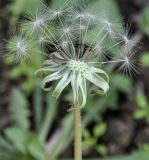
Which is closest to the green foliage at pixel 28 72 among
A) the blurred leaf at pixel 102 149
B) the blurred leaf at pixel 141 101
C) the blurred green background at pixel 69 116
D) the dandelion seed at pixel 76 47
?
the blurred green background at pixel 69 116

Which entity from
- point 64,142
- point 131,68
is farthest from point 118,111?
point 131,68

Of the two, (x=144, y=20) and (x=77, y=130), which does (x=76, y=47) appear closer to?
(x=77, y=130)

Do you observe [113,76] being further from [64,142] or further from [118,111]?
[64,142]

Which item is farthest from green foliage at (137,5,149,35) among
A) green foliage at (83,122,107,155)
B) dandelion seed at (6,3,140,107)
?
dandelion seed at (6,3,140,107)

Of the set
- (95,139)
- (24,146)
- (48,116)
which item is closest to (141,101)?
(95,139)

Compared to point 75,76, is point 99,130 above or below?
above

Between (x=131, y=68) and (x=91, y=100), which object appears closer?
(x=131, y=68)
